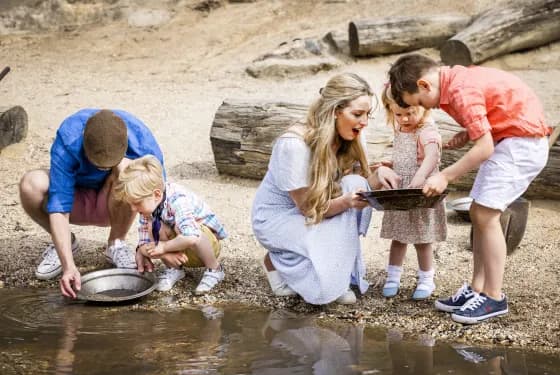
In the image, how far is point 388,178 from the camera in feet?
15.5

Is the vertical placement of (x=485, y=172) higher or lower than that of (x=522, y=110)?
lower

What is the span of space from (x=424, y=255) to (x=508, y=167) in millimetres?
794

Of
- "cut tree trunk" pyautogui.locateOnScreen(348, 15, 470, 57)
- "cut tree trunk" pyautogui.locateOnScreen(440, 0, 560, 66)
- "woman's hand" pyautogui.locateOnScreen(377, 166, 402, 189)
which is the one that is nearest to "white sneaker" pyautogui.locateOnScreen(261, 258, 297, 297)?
"woman's hand" pyautogui.locateOnScreen(377, 166, 402, 189)

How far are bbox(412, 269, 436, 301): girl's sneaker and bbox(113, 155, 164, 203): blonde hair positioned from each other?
Result: 1565mm

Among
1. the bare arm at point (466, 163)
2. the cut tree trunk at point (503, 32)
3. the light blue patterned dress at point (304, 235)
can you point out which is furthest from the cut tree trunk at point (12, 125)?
the bare arm at point (466, 163)

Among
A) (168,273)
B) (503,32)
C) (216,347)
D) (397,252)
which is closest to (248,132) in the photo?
(168,273)

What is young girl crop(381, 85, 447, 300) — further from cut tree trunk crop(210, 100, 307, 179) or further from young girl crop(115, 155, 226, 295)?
cut tree trunk crop(210, 100, 307, 179)

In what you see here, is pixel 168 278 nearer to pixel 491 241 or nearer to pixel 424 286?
pixel 424 286

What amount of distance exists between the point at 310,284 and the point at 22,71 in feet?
26.2

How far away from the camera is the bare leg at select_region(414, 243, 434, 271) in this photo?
4876 millimetres

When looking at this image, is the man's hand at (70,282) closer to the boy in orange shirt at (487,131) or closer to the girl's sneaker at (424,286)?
the girl's sneaker at (424,286)

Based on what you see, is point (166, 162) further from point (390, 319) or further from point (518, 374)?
point (518, 374)

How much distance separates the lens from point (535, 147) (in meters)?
4.36

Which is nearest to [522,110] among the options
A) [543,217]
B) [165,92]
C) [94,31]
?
[543,217]
